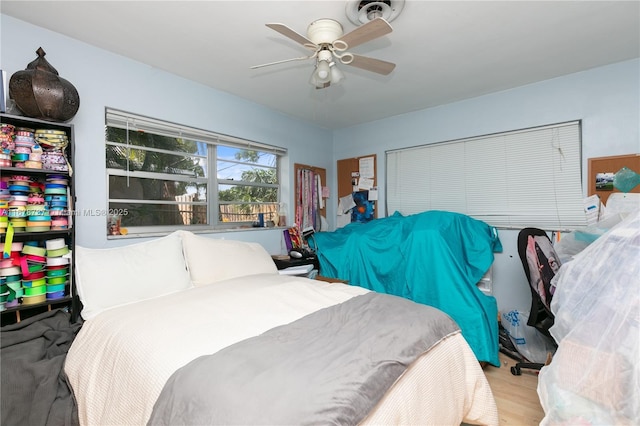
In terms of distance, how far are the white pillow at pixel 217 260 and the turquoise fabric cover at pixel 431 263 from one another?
85 centimetres

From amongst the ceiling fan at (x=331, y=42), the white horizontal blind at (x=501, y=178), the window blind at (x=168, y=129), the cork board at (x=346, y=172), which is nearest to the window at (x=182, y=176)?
the window blind at (x=168, y=129)

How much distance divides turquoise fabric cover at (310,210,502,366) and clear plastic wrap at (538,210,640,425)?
0.91 meters

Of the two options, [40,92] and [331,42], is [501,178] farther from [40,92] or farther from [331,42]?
[40,92]

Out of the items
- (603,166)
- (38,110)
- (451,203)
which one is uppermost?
(38,110)

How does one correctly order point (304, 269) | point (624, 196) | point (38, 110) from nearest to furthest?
point (38, 110)
point (624, 196)
point (304, 269)

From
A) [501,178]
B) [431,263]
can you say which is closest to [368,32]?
[431,263]

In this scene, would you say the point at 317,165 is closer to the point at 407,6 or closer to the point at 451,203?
the point at 451,203

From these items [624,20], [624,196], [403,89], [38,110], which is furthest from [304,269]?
[624,20]

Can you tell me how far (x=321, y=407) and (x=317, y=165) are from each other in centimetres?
346

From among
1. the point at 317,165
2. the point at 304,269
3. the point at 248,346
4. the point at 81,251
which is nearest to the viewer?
the point at 248,346

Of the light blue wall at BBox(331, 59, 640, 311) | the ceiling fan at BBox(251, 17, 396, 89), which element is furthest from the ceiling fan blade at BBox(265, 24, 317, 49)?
the light blue wall at BBox(331, 59, 640, 311)

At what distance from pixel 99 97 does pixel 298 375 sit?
2415 millimetres

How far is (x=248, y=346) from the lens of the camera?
1.20m

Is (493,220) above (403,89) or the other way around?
the other way around
